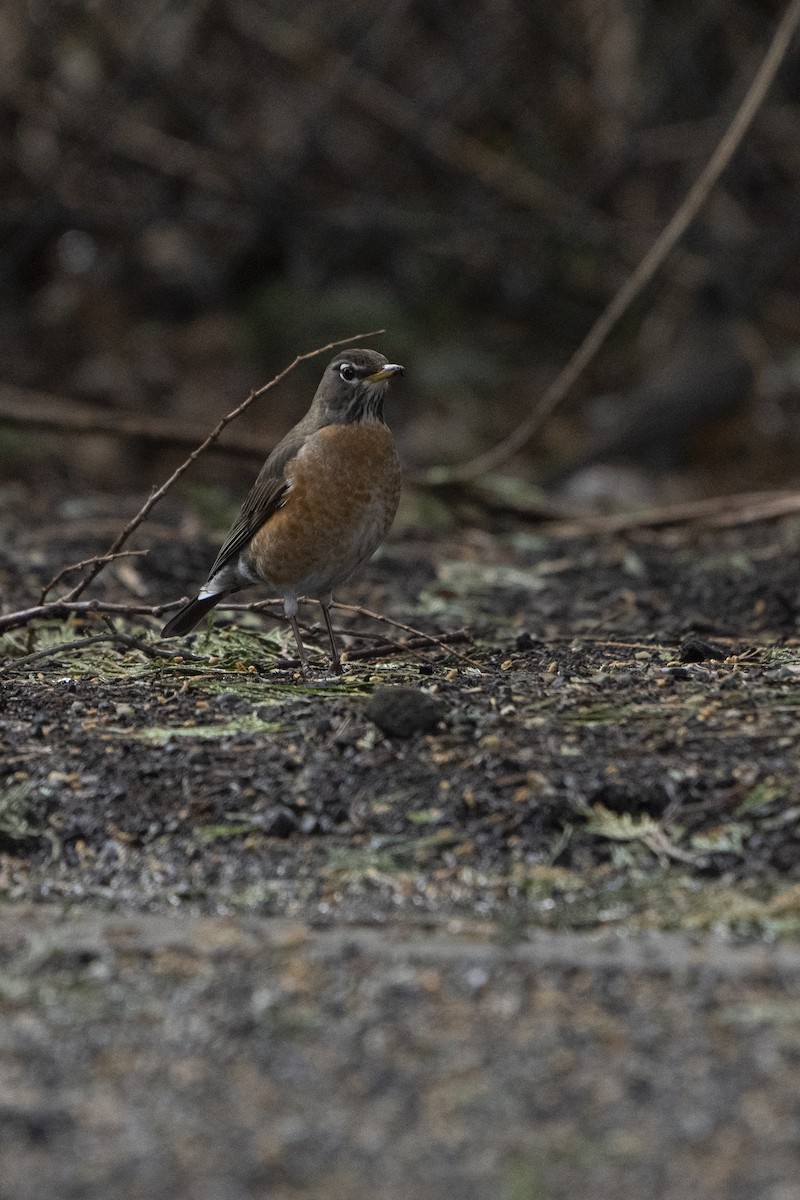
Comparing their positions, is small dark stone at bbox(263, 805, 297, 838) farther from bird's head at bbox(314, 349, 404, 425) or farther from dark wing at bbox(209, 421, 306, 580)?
bird's head at bbox(314, 349, 404, 425)

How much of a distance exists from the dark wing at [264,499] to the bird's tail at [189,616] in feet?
0.30

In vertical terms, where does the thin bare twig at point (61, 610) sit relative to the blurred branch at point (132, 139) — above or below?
below

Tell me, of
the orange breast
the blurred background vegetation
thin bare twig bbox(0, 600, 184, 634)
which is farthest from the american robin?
the blurred background vegetation

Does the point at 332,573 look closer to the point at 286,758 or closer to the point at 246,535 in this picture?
the point at 246,535

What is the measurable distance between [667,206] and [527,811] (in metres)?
8.82

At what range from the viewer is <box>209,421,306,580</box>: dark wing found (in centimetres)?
495

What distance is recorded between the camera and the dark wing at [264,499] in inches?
195

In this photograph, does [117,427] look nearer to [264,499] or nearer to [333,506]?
[264,499]

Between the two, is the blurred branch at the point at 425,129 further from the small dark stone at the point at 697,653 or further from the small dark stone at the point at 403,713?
the small dark stone at the point at 403,713

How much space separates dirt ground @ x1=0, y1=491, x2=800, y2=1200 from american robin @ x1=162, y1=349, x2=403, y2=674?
256mm

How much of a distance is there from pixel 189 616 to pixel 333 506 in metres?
0.64

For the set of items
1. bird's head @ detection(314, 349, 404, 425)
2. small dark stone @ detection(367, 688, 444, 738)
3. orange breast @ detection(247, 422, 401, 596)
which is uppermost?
bird's head @ detection(314, 349, 404, 425)

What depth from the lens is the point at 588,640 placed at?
5031 millimetres

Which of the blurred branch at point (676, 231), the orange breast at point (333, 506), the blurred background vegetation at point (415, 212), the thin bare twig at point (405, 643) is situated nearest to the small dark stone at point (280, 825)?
the thin bare twig at point (405, 643)
